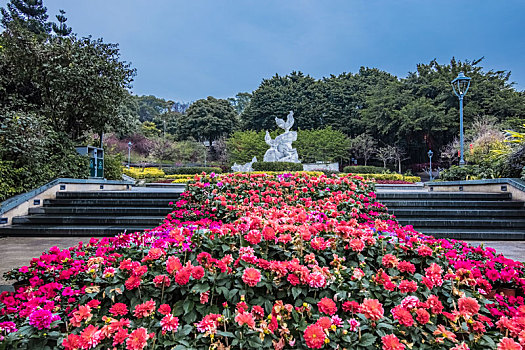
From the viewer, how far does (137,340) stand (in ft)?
3.68

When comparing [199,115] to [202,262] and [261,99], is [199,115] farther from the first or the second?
[202,262]

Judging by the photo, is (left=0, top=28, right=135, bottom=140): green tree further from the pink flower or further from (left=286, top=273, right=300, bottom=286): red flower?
(left=286, top=273, right=300, bottom=286): red flower

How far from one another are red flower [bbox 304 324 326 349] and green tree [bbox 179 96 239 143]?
30503mm

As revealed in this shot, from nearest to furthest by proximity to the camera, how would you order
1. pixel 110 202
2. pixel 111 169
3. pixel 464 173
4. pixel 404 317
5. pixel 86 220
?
pixel 404 317, pixel 86 220, pixel 110 202, pixel 464 173, pixel 111 169

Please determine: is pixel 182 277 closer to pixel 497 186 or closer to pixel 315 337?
pixel 315 337

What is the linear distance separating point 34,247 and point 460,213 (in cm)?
647

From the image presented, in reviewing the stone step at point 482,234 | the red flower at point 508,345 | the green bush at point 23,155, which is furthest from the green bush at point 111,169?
the red flower at point 508,345

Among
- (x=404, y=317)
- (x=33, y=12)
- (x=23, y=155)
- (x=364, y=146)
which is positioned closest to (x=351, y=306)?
(x=404, y=317)

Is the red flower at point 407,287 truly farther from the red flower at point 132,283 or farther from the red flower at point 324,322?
the red flower at point 132,283

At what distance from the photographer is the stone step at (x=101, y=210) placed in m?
5.36

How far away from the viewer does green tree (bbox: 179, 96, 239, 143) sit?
101 feet

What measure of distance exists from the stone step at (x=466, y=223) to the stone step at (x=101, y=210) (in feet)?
13.9

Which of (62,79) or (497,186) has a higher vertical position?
(62,79)

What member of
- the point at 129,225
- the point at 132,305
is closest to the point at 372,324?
the point at 132,305
